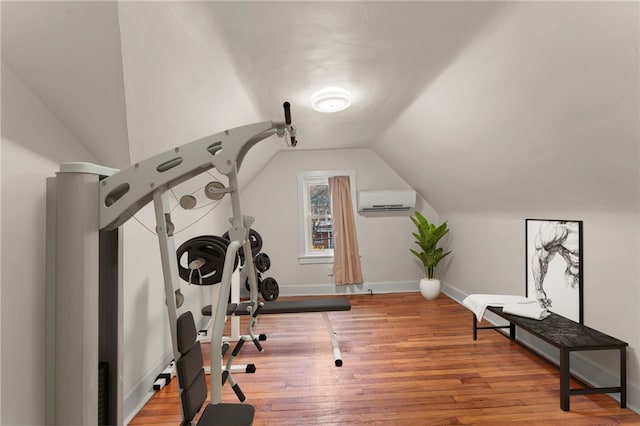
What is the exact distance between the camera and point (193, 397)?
1200mm

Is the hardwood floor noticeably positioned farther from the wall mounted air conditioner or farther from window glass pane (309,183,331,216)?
window glass pane (309,183,331,216)

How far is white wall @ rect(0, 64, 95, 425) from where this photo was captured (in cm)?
120

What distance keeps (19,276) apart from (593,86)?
263 cm

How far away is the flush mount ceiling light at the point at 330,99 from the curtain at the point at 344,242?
2.45 metres

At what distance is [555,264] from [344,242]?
284cm

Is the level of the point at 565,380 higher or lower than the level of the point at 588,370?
higher

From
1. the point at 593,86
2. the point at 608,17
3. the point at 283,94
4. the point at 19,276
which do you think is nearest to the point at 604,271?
the point at 593,86

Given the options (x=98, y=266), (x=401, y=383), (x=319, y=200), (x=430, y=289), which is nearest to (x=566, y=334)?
(x=401, y=383)

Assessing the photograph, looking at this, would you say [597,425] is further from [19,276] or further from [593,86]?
[19,276]

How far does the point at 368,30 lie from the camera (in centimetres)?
183

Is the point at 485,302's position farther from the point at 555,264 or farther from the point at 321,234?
the point at 321,234

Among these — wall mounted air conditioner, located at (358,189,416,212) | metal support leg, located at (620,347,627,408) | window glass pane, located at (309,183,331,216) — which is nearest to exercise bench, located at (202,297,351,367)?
metal support leg, located at (620,347,627,408)

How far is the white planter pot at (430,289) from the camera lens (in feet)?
15.7

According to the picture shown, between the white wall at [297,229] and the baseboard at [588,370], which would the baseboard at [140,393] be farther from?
the baseboard at [588,370]
